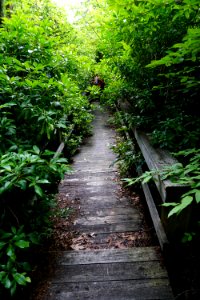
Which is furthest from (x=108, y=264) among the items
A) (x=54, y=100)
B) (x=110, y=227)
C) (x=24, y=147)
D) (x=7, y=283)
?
(x=54, y=100)

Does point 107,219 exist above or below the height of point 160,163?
below

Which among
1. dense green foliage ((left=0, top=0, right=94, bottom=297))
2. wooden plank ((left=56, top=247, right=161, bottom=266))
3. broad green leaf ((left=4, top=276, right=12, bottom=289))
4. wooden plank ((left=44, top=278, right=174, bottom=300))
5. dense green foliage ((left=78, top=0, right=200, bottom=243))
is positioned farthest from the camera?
dense green foliage ((left=78, top=0, right=200, bottom=243))

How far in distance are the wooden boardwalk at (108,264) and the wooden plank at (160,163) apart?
850 millimetres

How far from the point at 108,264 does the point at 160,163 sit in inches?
49.6

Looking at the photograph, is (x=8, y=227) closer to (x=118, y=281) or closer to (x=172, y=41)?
(x=118, y=281)

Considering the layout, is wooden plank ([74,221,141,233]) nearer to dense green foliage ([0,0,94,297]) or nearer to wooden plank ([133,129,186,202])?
dense green foliage ([0,0,94,297])

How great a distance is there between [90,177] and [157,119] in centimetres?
214

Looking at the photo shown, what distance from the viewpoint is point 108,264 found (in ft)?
8.31

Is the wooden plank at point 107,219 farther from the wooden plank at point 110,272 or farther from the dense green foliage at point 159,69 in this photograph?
the dense green foliage at point 159,69

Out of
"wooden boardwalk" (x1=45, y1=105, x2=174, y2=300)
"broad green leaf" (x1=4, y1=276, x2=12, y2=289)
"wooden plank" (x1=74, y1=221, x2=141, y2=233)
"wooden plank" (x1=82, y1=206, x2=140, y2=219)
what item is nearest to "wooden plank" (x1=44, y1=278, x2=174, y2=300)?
"wooden boardwalk" (x1=45, y1=105, x2=174, y2=300)

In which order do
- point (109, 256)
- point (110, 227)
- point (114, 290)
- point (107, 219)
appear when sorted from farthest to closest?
point (107, 219) < point (110, 227) < point (109, 256) < point (114, 290)

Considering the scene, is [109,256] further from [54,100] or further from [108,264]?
[54,100]

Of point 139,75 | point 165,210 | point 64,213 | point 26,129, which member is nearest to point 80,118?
point 139,75

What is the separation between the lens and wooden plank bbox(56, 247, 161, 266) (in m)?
2.58
